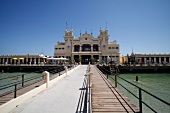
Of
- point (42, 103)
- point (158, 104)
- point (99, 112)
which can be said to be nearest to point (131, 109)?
point (99, 112)

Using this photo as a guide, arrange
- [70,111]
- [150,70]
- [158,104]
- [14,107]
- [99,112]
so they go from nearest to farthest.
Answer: [99,112] → [70,111] → [14,107] → [158,104] → [150,70]

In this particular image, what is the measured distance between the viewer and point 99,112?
5.29 meters

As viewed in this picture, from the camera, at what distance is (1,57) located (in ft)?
203

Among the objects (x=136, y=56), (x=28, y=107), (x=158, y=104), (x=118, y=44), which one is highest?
(x=118, y=44)

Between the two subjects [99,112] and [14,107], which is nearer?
[99,112]

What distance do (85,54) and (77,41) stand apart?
8.63 meters

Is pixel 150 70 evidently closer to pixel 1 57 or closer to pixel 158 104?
pixel 158 104

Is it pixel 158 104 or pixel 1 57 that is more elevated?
pixel 1 57

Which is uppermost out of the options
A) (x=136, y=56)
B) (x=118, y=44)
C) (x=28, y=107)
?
(x=118, y=44)

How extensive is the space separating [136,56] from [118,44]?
9.61m

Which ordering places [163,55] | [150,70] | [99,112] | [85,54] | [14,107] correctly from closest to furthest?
1. [99,112]
2. [14,107]
3. [150,70]
4. [85,54]
5. [163,55]

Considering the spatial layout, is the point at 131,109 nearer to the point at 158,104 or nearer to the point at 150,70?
the point at 158,104

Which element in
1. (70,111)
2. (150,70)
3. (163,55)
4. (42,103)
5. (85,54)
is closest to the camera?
(70,111)

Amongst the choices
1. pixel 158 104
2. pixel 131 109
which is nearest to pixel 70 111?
pixel 131 109
